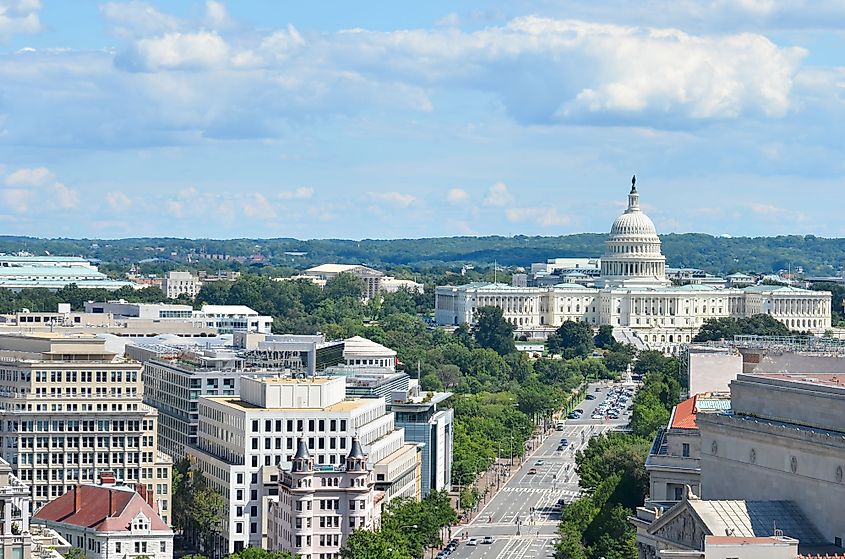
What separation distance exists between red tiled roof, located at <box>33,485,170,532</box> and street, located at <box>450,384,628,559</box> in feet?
87.1

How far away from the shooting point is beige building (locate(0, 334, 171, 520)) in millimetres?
125500

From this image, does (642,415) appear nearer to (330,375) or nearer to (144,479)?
(330,375)

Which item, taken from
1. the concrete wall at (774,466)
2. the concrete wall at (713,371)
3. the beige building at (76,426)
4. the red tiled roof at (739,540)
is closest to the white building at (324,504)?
the beige building at (76,426)

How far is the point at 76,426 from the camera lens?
127m

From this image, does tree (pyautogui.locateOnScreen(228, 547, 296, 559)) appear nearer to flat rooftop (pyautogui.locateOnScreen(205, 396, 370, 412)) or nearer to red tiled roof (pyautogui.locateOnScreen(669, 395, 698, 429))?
flat rooftop (pyautogui.locateOnScreen(205, 396, 370, 412))

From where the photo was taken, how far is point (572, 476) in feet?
571

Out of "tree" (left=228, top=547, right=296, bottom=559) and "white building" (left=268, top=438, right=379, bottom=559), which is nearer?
"tree" (left=228, top=547, right=296, bottom=559)

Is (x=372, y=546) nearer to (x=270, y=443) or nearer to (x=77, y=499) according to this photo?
(x=77, y=499)

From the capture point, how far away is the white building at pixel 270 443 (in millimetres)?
126812

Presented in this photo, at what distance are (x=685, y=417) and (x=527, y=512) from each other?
64088mm

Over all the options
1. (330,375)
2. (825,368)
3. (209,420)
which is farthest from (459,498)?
(825,368)

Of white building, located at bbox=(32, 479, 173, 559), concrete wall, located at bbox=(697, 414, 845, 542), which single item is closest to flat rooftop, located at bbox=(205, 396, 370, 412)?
white building, located at bbox=(32, 479, 173, 559)

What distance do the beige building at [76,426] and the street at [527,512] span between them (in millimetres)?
18919

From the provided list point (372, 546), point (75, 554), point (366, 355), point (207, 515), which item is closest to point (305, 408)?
point (207, 515)
